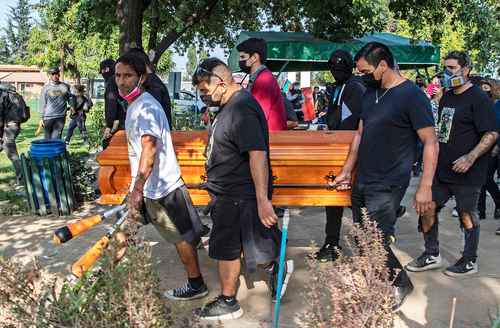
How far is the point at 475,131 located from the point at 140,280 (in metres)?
3.16

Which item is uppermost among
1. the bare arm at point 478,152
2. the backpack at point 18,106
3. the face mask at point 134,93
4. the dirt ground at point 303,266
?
the face mask at point 134,93

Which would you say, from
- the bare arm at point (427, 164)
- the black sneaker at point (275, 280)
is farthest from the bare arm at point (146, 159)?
the bare arm at point (427, 164)

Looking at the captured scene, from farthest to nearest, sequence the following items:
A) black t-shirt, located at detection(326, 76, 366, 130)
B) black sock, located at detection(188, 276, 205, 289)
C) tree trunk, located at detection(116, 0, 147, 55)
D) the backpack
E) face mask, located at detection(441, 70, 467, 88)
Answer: tree trunk, located at detection(116, 0, 147, 55) → the backpack → black t-shirt, located at detection(326, 76, 366, 130) → face mask, located at detection(441, 70, 467, 88) → black sock, located at detection(188, 276, 205, 289)

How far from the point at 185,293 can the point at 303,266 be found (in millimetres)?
1187

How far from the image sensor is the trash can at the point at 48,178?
251 inches

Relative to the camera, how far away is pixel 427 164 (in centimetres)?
342

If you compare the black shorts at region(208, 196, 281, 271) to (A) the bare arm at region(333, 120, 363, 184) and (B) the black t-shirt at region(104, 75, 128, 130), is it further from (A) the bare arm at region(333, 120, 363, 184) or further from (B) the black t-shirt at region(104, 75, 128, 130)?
(B) the black t-shirt at region(104, 75, 128, 130)

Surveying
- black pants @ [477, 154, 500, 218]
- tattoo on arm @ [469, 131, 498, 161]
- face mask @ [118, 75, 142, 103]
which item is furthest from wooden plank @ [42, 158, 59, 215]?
black pants @ [477, 154, 500, 218]

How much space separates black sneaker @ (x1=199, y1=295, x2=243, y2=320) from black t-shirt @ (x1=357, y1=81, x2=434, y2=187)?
1.23 m

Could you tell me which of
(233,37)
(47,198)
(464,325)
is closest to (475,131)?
(464,325)

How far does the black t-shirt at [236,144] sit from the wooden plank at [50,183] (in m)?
3.54

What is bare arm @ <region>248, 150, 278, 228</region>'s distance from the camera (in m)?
3.24

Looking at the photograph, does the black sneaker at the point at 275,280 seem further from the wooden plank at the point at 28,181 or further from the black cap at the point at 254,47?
the wooden plank at the point at 28,181

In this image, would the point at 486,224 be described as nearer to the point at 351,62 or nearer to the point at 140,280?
the point at 351,62
